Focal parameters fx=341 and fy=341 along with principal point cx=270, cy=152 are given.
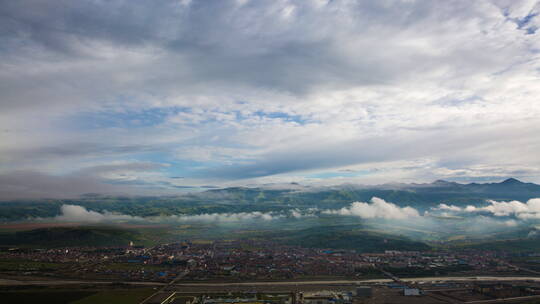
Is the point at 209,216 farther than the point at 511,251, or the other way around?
the point at 209,216

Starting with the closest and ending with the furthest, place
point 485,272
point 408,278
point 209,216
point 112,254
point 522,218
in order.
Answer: point 408,278 < point 485,272 < point 112,254 < point 522,218 < point 209,216

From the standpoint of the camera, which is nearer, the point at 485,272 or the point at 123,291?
the point at 123,291

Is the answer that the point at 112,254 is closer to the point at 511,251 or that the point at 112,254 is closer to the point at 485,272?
the point at 485,272

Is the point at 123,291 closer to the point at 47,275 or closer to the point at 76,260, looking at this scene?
the point at 47,275

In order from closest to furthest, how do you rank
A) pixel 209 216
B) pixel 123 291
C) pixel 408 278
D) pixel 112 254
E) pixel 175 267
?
1. pixel 123 291
2. pixel 408 278
3. pixel 175 267
4. pixel 112 254
5. pixel 209 216

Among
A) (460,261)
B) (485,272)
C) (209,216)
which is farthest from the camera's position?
(209,216)

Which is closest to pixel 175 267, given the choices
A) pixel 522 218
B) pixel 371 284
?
pixel 371 284

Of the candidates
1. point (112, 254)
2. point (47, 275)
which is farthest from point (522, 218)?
point (47, 275)

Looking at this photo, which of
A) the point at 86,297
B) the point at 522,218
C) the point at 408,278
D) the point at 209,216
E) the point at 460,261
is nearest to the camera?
the point at 86,297

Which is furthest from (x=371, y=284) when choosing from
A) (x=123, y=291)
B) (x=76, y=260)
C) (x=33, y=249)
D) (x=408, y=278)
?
(x=33, y=249)
